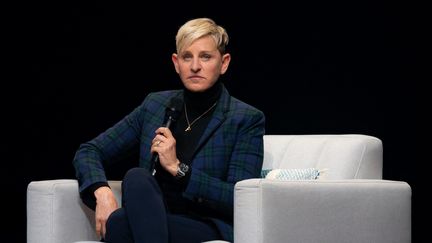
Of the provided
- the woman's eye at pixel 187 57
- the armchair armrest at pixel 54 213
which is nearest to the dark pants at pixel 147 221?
the armchair armrest at pixel 54 213

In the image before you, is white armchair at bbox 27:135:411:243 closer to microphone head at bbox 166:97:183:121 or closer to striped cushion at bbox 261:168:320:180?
striped cushion at bbox 261:168:320:180

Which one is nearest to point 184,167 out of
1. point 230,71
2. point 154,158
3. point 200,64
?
point 154,158

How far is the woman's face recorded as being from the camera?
2.62 meters

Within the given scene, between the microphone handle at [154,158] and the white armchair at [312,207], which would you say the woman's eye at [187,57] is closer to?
the microphone handle at [154,158]

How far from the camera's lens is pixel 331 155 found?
2846 mm

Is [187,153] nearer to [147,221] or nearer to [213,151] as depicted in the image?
[213,151]

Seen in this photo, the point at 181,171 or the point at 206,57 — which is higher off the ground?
the point at 206,57

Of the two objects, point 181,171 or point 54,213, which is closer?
point 181,171

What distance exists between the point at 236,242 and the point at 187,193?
0.85 feet

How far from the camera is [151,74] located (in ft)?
13.9

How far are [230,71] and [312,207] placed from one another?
183 cm

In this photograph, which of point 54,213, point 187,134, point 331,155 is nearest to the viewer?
point 54,213

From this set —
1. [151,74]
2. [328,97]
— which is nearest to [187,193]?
[328,97]

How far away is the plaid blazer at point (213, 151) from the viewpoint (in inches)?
97.9
